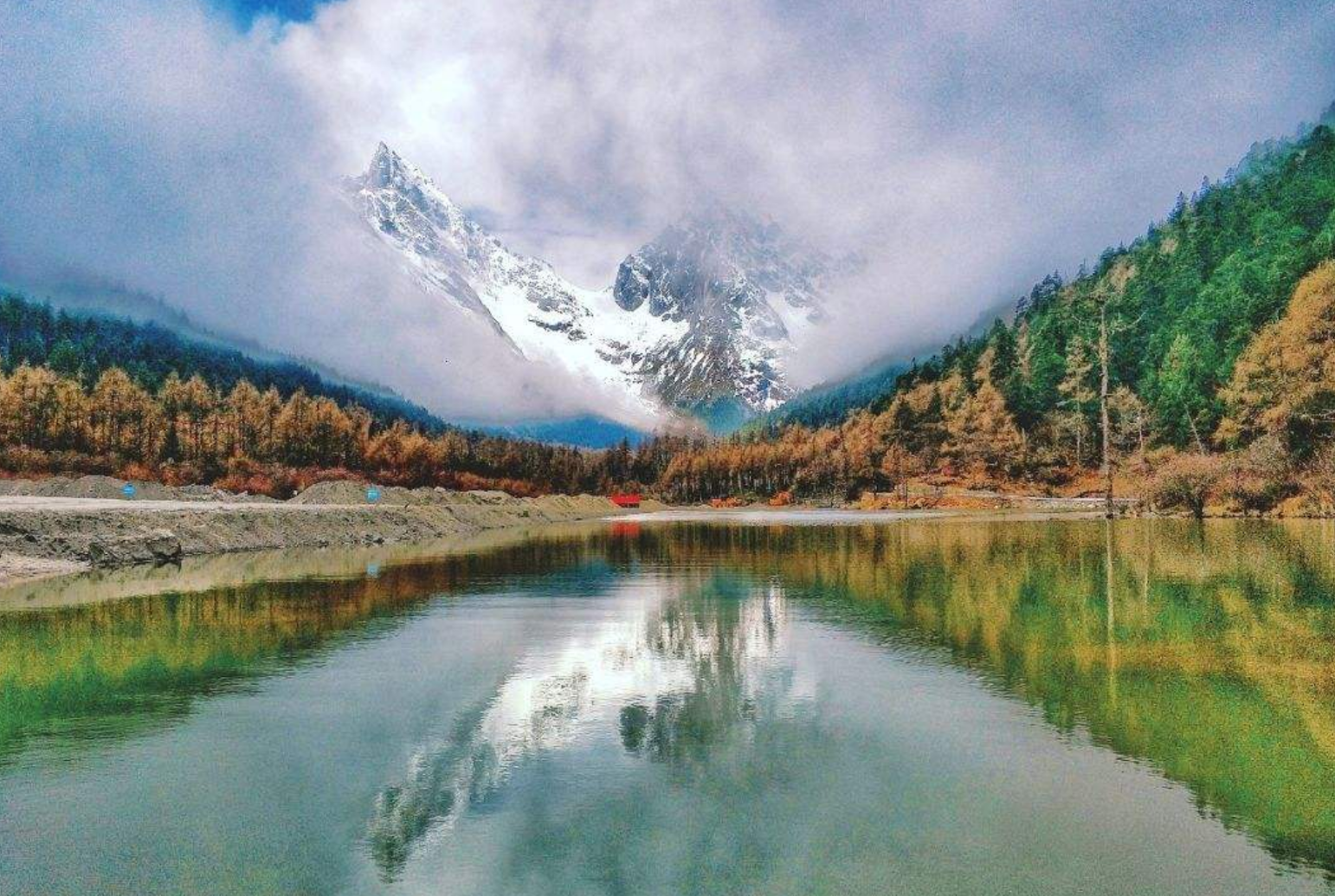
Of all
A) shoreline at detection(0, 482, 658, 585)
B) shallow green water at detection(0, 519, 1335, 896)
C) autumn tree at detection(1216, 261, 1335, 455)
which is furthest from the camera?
autumn tree at detection(1216, 261, 1335, 455)

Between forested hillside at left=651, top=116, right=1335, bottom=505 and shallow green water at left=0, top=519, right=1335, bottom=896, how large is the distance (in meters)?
56.9

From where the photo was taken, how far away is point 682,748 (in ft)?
37.3

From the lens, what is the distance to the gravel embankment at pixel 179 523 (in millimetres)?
38219

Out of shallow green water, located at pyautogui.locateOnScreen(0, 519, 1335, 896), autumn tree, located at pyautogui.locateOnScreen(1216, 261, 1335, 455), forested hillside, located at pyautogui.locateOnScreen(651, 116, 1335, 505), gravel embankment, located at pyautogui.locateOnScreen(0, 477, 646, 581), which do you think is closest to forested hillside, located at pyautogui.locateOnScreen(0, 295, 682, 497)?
gravel embankment, located at pyautogui.locateOnScreen(0, 477, 646, 581)

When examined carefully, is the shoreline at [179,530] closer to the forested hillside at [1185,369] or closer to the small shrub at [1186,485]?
the small shrub at [1186,485]

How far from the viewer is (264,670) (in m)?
16.8

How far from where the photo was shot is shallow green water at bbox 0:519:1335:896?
793 centimetres

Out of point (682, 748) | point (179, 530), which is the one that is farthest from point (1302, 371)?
point (179, 530)

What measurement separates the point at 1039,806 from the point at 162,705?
41.9 feet

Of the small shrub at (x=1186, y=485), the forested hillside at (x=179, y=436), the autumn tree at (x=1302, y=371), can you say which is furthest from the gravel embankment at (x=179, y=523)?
the autumn tree at (x=1302, y=371)

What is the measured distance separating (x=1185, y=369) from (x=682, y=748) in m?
126

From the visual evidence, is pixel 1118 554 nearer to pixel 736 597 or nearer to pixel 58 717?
pixel 736 597

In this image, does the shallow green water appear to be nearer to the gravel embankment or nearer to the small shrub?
the gravel embankment

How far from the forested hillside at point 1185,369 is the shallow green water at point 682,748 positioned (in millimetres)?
56942
